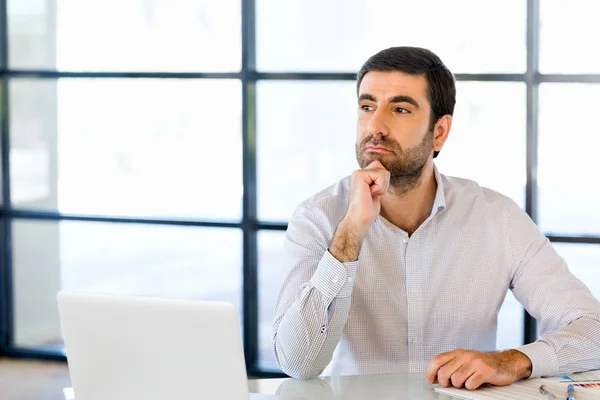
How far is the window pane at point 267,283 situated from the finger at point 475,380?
7.40 feet

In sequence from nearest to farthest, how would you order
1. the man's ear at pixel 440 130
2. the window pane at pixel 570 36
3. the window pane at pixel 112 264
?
1. the man's ear at pixel 440 130
2. the window pane at pixel 570 36
3. the window pane at pixel 112 264

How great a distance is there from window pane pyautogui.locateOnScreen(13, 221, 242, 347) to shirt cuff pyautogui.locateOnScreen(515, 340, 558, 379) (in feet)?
Result: 7.46

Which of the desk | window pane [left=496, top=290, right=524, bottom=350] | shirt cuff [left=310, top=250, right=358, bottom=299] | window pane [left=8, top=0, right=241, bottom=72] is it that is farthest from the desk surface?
window pane [left=8, top=0, right=241, bottom=72]

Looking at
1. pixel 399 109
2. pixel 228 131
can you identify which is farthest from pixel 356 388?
pixel 228 131

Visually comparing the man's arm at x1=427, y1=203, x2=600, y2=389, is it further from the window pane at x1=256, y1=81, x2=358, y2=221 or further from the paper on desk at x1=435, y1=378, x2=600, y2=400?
the window pane at x1=256, y1=81, x2=358, y2=221

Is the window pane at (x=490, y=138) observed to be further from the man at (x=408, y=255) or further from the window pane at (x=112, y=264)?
the man at (x=408, y=255)

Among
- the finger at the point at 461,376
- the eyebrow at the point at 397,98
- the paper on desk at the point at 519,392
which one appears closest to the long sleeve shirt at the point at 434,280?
the eyebrow at the point at 397,98

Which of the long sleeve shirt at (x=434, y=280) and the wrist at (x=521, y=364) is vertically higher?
the long sleeve shirt at (x=434, y=280)

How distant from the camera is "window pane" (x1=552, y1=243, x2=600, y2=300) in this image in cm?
368

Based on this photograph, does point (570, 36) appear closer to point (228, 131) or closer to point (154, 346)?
point (228, 131)

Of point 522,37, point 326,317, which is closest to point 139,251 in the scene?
point 522,37

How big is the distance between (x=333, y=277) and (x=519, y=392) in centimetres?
52

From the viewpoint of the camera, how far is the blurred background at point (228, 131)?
145 inches

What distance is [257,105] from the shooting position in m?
4.06
